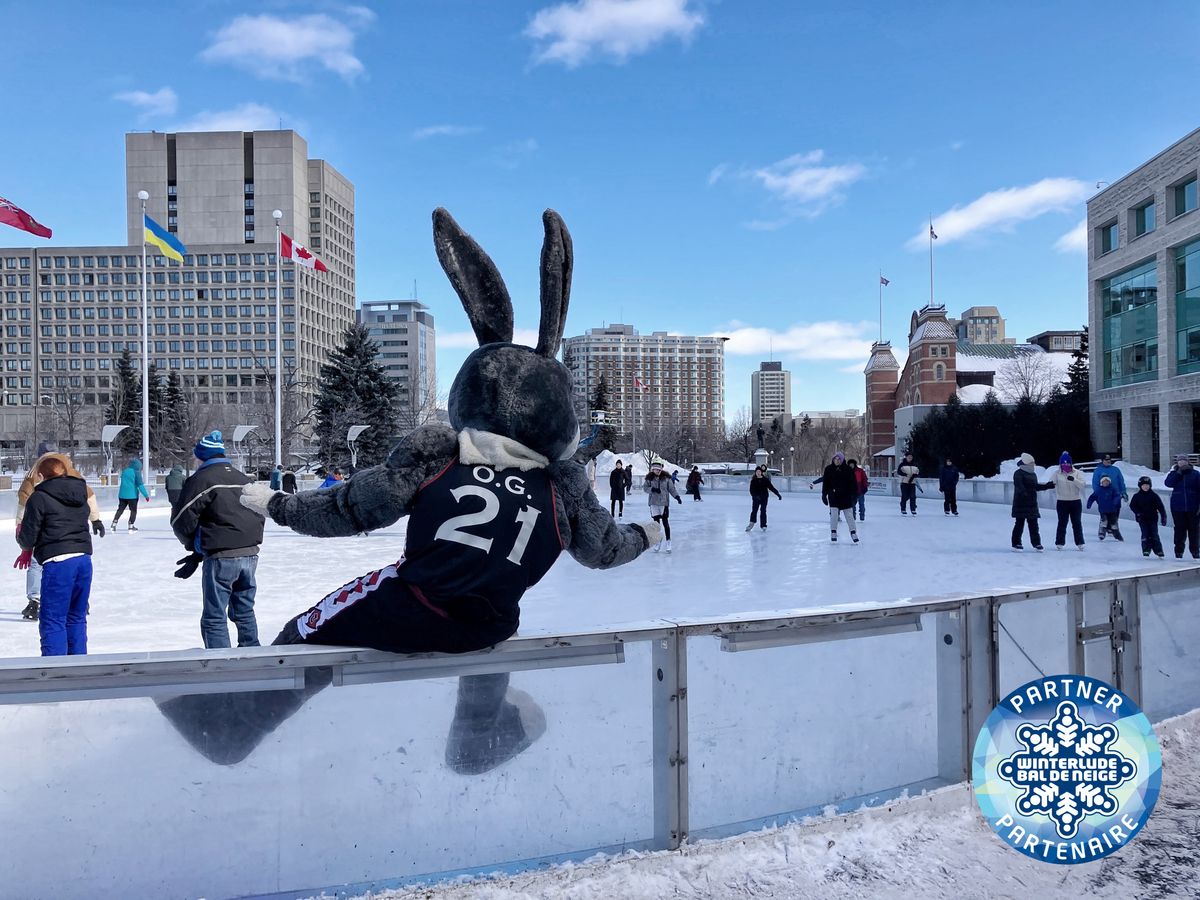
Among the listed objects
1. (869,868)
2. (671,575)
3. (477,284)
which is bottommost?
(671,575)

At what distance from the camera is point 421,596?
257 cm

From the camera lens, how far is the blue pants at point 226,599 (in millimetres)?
5648

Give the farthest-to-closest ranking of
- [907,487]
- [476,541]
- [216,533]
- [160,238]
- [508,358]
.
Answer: [160,238] < [907,487] < [216,533] < [508,358] < [476,541]

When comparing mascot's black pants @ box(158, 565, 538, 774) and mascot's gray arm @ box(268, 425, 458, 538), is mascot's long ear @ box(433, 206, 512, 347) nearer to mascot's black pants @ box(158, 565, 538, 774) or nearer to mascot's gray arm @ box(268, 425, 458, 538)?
mascot's gray arm @ box(268, 425, 458, 538)

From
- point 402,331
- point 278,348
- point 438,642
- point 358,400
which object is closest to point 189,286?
point 402,331

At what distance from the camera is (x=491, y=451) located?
2852 mm

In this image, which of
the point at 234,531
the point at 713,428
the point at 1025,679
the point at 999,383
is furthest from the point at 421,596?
the point at 713,428

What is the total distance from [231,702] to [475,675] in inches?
25.8

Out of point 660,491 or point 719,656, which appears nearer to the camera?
point 719,656

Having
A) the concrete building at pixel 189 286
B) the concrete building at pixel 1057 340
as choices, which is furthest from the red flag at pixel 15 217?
the concrete building at pixel 1057 340

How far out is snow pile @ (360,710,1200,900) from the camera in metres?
2.60

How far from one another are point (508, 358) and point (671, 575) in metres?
8.88

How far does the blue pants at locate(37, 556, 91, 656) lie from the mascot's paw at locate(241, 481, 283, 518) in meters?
3.58

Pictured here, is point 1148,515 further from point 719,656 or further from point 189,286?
point 189,286
